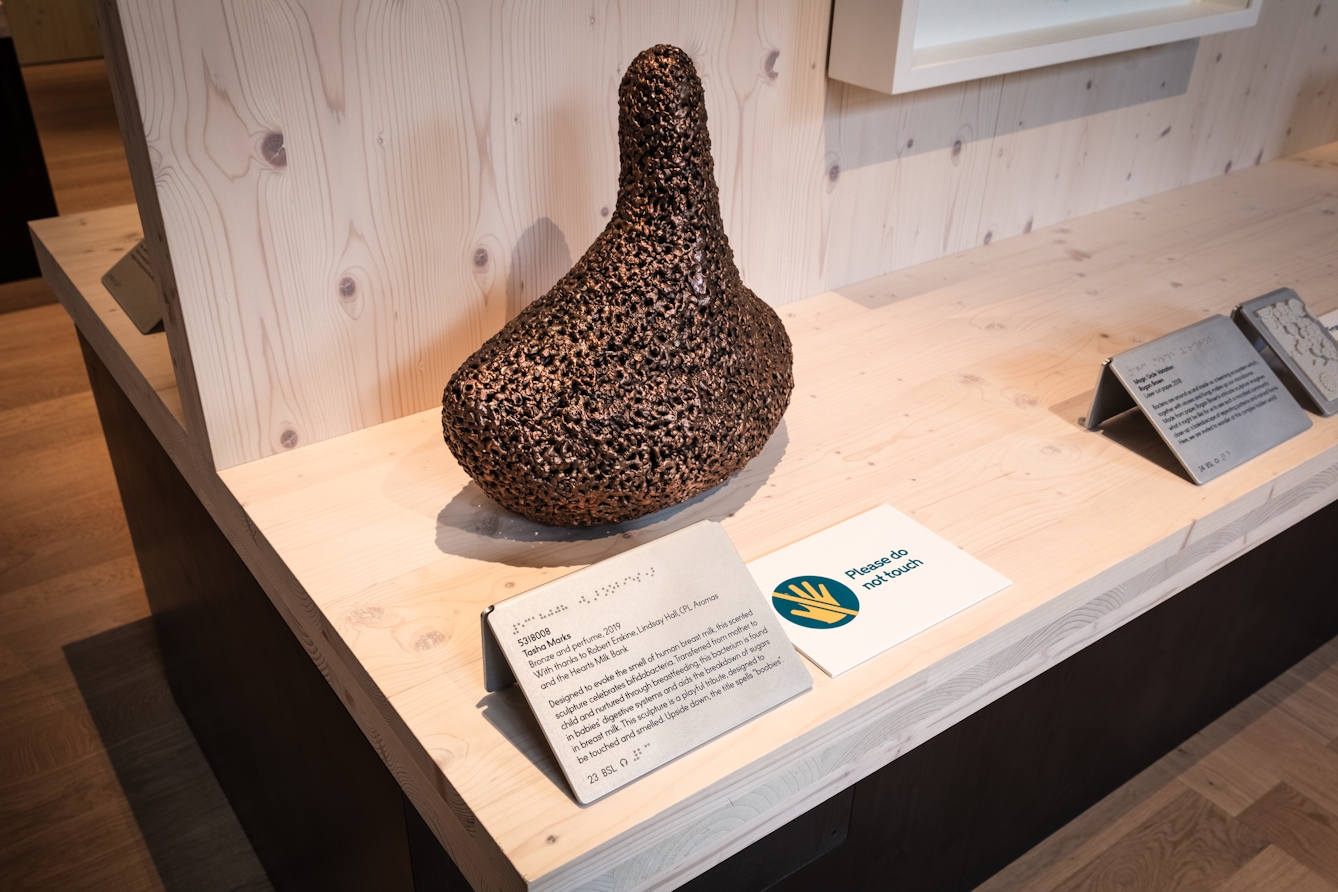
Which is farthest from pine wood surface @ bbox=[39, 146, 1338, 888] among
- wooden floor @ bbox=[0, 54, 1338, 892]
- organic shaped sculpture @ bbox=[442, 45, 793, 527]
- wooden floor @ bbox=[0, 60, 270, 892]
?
wooden floor @ bbox=[0, 60, 270, 892]

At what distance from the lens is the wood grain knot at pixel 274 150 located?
3.29 ft

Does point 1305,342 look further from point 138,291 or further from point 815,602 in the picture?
point 138,291

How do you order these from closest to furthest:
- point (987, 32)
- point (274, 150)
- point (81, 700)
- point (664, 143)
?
point (664, 143)
point (274, 150)
point (987, 32)
point (81, 700)

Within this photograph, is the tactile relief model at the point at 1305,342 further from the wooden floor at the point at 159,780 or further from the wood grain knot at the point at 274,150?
the wood grain knot at the point at 274,150

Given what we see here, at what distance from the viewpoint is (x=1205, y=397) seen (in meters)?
1.20

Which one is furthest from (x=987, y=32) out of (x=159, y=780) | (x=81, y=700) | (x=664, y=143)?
(x=81, y=700)

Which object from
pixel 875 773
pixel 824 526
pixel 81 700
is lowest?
pixel 81 700

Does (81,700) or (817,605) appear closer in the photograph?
(817,605)

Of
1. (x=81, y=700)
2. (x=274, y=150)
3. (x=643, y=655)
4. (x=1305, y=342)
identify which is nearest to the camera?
(x=643, y=655)

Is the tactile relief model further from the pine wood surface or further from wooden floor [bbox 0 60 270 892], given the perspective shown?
wooden floor [bbox 0 60 270 892]

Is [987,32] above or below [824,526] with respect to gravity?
above

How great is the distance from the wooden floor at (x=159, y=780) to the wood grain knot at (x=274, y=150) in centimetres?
98

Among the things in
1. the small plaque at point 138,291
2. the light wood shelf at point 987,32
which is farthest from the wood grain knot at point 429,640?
the light wood shelf at point 987,32

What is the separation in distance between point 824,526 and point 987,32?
87cm
